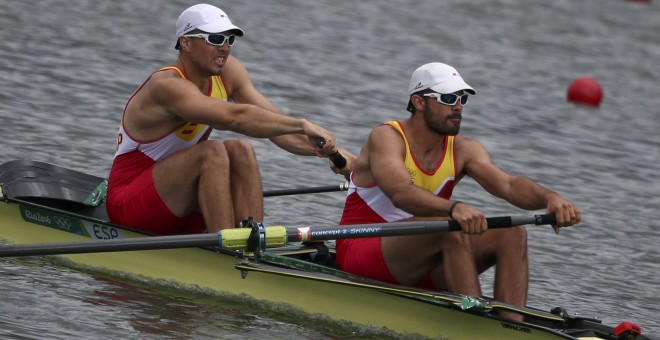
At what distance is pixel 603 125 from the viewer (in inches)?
819

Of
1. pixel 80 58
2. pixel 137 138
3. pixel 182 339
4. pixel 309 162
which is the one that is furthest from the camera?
pixel 80 58

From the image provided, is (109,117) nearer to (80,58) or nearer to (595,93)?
(80,58)

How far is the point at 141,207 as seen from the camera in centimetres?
976

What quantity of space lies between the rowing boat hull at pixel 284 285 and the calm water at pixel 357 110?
14cm

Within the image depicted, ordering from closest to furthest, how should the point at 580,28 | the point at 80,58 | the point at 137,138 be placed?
the point at 137,138 → the point at 80,58 → the point at 580,28

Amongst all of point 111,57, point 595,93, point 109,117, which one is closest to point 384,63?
point 595,93

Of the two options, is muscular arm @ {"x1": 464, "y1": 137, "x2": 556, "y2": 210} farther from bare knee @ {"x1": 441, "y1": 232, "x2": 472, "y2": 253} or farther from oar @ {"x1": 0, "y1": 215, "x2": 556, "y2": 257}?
bare knee @ {"x1": 441, "y1": 232, "x2": 472, "y2": 253}

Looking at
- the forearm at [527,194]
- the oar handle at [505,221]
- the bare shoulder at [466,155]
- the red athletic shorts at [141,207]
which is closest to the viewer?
the oar handle at [505,221]

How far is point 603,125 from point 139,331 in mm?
13549

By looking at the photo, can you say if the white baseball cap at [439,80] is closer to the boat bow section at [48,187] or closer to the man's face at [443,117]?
the man's face at [443,117]

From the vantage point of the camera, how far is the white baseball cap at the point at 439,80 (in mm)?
9086

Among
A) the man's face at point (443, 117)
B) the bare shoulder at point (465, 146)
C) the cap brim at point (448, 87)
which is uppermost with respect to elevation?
the cap brim at point (448, 87)

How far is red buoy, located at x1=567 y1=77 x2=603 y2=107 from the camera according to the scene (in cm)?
2247

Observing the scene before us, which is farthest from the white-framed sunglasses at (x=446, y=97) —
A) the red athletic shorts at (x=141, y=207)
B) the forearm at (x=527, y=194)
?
the red athletic shorts at (x=141, y=207)
